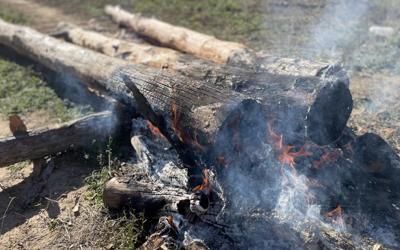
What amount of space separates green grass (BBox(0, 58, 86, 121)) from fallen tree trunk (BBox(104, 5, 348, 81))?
A: 2544 mm

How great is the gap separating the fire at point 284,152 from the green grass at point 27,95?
149 inches

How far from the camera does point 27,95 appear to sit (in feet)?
26.0

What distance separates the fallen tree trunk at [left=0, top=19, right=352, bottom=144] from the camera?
465 centimetres

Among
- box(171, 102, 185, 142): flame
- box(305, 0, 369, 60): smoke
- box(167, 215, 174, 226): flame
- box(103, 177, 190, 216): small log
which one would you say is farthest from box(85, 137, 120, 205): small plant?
box(305, 0, 369, 60): smoke

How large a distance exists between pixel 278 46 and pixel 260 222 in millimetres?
5713

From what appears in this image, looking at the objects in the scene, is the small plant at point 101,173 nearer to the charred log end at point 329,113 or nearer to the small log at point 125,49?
the small log at point 125,49

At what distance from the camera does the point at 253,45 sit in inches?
371

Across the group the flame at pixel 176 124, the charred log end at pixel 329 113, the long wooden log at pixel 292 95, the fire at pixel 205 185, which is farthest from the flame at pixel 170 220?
the charred log end at pixel 329 113

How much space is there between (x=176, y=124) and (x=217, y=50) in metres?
2.85

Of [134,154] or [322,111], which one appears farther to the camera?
[134,154]

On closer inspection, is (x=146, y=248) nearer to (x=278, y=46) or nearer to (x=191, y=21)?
(x=278, y=46)

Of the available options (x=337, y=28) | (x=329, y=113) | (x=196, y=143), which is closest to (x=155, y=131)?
(x=196, y=143)

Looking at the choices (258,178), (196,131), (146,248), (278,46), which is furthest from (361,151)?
(278,46)

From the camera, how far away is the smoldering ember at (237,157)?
4.29 m
